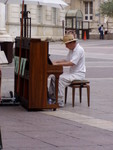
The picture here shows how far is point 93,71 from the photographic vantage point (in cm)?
2175

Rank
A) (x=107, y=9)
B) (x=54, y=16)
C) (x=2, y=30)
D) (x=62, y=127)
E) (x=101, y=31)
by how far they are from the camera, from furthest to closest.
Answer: (x=107, y=9)
(x=101, y=31)
(x=54, y=16)
(x=2, y=30)
(x=62, y=127)

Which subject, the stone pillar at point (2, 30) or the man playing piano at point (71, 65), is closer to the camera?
the man playing piano at point (71, 65)

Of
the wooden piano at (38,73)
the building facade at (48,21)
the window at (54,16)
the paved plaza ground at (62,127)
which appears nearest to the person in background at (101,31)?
the building facade at (48,21)

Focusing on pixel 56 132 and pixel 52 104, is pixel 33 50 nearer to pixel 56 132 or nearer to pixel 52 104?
pixel 52 104

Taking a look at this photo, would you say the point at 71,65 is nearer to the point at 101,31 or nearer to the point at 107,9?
the point at 101,31

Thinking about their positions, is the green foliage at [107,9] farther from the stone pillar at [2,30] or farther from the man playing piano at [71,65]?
the man playing piano at [71,65]

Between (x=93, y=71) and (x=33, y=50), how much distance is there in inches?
406

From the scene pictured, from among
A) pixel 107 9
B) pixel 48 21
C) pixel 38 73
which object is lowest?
pixel 38 73

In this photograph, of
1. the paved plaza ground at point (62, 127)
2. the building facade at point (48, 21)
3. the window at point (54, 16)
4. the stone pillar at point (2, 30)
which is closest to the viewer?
the paved plaza ground at point (62, 127)

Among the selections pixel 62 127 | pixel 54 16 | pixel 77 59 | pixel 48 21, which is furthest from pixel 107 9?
pixel 62 127

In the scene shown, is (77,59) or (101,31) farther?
(101,31)

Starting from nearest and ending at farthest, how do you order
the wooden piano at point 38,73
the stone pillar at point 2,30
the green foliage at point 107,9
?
the wooden piano at point 38,73
the stone pillar at point 2,30
the green foliage at point 107,9

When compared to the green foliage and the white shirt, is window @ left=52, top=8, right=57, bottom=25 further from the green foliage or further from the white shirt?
the white shirt

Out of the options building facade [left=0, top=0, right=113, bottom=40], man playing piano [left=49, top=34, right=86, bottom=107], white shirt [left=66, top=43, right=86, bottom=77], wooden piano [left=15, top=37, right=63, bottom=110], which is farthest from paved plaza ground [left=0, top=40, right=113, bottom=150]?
building facade [left=0, top=0, right=113, bottom=40]
